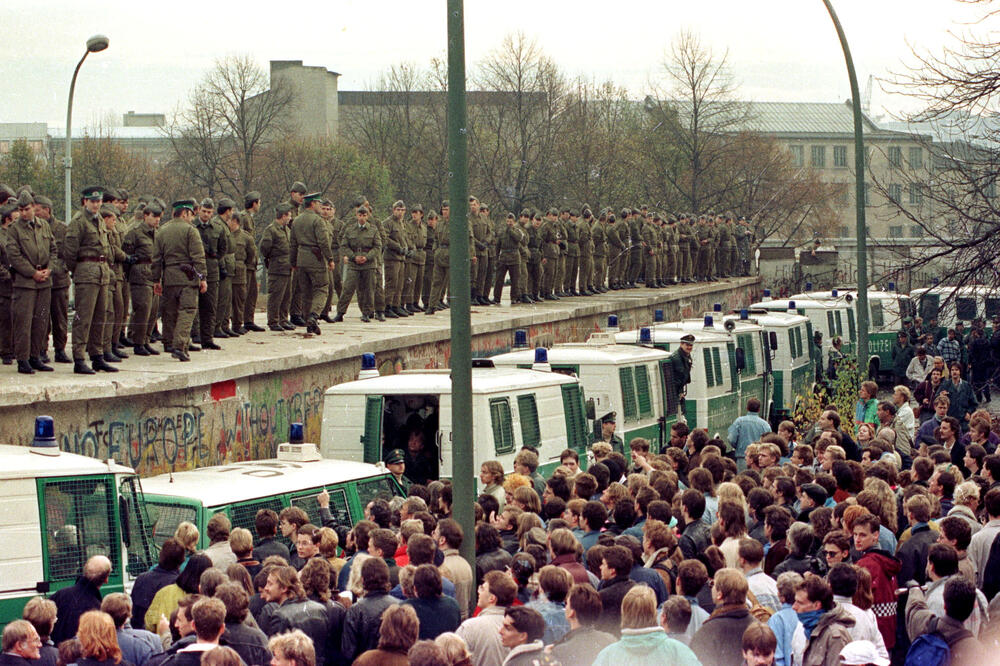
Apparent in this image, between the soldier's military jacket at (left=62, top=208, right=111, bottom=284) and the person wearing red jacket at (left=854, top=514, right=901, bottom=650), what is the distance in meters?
8.61

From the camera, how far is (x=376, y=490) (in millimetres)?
11297

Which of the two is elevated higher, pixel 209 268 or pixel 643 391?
pixel 209 268

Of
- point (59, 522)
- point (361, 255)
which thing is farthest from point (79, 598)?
point (361, 255)

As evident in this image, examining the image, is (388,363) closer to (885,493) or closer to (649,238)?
(885,493)

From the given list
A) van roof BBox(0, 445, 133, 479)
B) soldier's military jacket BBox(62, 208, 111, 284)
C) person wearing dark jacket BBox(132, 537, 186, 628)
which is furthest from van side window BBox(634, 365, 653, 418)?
person wearing dark jacket BBox(132, 537, 186, 628)

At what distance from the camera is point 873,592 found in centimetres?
844

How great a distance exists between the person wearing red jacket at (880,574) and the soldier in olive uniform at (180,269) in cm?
911

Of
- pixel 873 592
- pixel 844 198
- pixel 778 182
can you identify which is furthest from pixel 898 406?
pixel 844 198

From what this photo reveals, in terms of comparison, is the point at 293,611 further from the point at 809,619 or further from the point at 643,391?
the point at 643,391

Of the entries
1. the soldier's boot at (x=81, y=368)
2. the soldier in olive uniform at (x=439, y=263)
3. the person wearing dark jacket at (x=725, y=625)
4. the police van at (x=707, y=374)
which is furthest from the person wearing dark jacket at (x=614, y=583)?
the soldier in olive uniform at (x=439, y=263)

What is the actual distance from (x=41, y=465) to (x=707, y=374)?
12797mm

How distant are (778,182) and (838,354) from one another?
38570 millimetres

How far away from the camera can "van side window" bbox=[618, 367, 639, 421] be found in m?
17.1

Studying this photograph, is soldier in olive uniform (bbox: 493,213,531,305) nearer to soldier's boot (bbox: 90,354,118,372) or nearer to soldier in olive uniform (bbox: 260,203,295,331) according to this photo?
soldier in olive uniform (bbox: 260,203,295,331)
